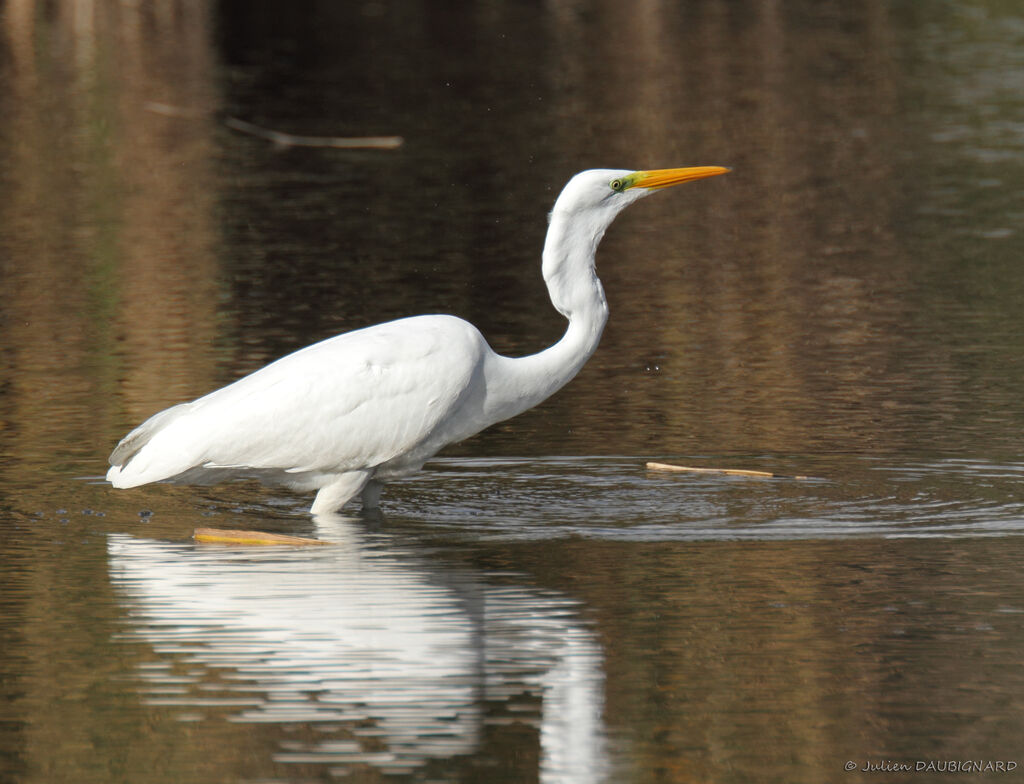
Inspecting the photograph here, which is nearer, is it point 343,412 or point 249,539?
point 249,539

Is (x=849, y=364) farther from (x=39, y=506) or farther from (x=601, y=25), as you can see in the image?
(x=601, y=25)

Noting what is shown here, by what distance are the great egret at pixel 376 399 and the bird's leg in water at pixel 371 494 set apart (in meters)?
0.06

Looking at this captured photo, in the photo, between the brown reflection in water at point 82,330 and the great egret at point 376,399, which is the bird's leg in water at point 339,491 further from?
the brown reflection in water at point 82,330

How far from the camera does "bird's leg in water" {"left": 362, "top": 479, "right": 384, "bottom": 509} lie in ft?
30.3

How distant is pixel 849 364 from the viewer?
12.2 m

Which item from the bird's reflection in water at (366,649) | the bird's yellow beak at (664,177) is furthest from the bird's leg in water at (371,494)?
the bird's yellow beak at (664,177)

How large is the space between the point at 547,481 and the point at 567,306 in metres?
0.98


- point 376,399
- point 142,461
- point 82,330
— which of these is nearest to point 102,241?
point 82,330

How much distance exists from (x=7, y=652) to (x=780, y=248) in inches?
436

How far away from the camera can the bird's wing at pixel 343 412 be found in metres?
8.68

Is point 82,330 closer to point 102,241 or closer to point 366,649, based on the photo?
point 102,241

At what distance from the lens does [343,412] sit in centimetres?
873

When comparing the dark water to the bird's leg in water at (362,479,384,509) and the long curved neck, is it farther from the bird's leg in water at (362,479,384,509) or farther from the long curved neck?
the long curved neck

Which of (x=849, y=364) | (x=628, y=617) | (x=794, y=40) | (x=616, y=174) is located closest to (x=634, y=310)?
(x=849, y=364)
